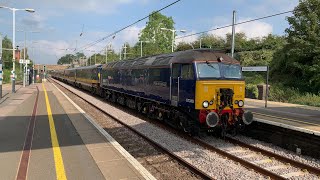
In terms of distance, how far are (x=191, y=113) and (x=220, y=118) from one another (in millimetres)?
1049

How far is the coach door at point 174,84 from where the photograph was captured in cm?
1433

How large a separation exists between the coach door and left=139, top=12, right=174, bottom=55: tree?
52028 mm

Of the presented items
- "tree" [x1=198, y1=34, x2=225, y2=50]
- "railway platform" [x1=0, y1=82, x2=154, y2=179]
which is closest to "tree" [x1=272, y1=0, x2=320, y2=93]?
"railway platform" [x1=0, y1=82, x2=154, y2=179]

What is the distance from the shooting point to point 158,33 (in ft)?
236

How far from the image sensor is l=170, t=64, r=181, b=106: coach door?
1433 cm

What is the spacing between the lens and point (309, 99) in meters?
29.8

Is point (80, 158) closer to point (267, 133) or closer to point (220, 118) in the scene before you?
point (220, 118)

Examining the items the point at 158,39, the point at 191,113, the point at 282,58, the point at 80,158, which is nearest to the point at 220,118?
the point at 191,113

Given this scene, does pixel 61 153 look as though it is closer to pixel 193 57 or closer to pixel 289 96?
pixel 193 57

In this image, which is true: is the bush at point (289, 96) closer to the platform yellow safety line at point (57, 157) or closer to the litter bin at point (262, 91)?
the litter bin at point (262, 91)

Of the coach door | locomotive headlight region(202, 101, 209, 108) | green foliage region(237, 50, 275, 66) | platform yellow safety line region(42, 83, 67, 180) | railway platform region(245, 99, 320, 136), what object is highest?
green foliage region(237, 50, 275, 66)

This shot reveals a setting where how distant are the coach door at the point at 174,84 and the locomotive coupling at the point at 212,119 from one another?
1937mm

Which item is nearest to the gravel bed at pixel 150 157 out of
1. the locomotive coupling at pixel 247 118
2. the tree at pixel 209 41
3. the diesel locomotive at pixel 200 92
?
the diesel locomotive at pixel 200 92

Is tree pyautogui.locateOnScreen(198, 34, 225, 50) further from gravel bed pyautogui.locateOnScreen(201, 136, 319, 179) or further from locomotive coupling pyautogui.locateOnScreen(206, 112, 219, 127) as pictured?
locomotive coupling pyautogui.locateOnScreen(206, 112, 219, 127)
